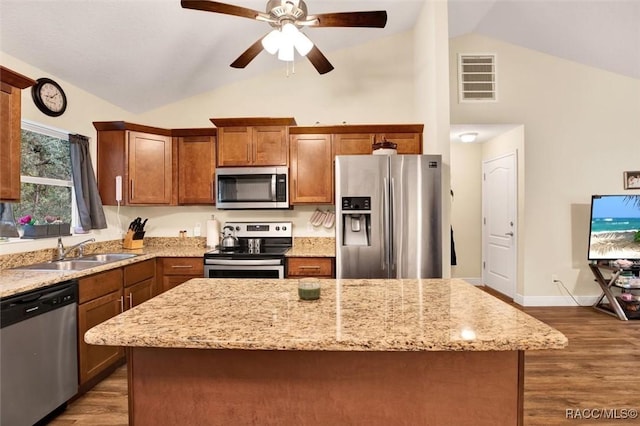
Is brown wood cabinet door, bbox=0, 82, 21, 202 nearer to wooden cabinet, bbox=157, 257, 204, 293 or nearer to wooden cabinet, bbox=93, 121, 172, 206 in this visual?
wooden cabinet, bbox=93, 121, 172, 206

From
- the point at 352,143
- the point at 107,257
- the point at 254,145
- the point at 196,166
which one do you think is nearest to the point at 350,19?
the point at 352,143

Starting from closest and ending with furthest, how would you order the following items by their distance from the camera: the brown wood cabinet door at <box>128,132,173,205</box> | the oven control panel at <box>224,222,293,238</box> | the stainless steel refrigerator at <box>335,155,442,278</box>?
the stainless steel refrigerator at <box>335,155,442,278</box> < the brown wood cabinet door at <box>128,132,173,205</box> < the oven control panel at <box>224,222,293,238</box>

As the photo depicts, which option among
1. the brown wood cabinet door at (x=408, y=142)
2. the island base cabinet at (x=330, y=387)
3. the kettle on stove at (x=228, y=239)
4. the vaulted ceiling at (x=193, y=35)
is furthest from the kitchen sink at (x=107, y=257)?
the brown wood cabinet door at (x=408, y=142)

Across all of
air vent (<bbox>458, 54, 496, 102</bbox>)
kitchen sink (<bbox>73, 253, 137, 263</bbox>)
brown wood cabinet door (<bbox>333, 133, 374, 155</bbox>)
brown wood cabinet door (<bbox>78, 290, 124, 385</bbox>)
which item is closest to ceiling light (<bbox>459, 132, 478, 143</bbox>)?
air vent (<bbox>458, 54, 496, 102</bbox>)

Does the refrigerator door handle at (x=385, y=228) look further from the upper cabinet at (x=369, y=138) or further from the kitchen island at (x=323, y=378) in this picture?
the kitchen island at (x=323, y=378)

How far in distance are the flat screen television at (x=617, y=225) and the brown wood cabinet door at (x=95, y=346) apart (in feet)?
16.9

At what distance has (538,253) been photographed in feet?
13.9

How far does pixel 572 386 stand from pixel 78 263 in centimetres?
396

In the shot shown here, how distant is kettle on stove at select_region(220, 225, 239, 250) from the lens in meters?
3.51

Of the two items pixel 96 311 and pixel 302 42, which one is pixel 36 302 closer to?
pixel 96 311

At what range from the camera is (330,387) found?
1169 mm

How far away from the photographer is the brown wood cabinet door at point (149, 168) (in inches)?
131

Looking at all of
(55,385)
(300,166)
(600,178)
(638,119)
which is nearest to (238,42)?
(300,166)

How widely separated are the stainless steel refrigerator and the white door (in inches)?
90.3
